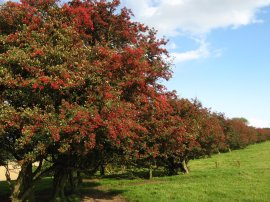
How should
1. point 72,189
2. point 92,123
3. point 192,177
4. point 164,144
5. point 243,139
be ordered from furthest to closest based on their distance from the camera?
point 243,139
point 192,177
point 164,144
point 72,189
point 92,123

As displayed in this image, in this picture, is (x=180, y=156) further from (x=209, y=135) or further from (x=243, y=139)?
(x=243, y=139)

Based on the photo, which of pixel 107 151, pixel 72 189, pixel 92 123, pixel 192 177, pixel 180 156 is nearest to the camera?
pixel 92 123

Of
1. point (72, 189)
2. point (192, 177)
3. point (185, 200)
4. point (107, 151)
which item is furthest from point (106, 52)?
point (192, 177)

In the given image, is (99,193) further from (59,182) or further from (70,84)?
(70,84)

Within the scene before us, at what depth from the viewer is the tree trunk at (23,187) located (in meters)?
17.4

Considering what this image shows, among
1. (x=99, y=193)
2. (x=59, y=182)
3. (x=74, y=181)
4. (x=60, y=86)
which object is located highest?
(x=60, y=86)

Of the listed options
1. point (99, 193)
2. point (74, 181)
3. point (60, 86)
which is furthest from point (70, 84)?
point (99, 193)

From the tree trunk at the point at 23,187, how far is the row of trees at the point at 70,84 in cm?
5

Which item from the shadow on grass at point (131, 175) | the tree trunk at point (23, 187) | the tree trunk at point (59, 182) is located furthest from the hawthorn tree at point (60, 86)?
the shadow on grass at point (131, 175)

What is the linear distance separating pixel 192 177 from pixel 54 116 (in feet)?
75.8

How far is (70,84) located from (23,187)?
25.1ft

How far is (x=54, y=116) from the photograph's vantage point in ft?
43.9

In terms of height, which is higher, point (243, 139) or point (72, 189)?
point (243, 139)

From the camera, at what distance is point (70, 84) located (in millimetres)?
13648
